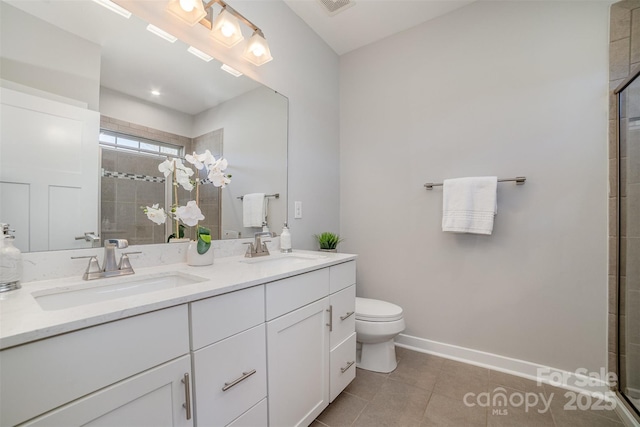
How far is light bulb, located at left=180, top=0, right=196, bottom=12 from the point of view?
1214 mm

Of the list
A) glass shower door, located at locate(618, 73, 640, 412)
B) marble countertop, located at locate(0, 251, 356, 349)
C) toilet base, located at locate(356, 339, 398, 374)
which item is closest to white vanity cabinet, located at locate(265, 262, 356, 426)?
marble countertop, located at locate(0, 251, 356, 349)

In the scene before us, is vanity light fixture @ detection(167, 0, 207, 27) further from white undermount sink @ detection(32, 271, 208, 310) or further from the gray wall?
the gray wall

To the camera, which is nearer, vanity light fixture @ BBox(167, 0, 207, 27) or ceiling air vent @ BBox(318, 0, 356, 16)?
vanity light fixture @ BBox(167, 0, 207, 27)

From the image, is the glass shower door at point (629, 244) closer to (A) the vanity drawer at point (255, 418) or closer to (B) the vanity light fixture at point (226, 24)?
(A) the vanity drawer at point (255, 418)

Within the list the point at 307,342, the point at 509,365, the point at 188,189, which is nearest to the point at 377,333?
the point at 307,342

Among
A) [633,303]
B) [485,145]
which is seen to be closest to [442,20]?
[485,145]

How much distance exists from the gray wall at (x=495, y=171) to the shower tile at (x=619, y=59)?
44 millimetres

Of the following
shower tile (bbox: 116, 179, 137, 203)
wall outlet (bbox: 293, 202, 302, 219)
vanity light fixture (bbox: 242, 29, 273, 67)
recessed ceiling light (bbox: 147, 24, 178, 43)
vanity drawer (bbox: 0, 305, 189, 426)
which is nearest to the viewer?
vanity drawer (bbox: 0, 305, 189, 426)

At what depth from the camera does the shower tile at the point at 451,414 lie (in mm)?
1305

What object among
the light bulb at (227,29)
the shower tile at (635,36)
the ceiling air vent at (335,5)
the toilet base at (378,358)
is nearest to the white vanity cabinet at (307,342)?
the toilet base at (378,358)

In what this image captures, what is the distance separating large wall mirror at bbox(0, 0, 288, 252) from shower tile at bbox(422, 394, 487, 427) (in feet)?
4.76

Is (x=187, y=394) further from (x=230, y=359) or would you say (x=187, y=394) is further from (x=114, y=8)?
(x=114, y=8)

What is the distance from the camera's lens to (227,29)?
1406 millimetres

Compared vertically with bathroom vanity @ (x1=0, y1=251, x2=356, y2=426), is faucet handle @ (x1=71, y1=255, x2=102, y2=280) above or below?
above
